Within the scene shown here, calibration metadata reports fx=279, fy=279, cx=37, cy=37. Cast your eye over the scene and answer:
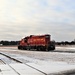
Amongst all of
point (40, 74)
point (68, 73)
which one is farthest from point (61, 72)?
point (40, 74)

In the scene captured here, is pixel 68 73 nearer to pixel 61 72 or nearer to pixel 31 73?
pixel 61 72

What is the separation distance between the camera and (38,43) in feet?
203

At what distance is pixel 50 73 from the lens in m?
14.5

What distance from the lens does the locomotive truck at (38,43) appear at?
192 feet

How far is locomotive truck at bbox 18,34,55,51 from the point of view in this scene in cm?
5847

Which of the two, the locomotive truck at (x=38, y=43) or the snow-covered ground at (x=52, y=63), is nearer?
the snow-covered ground at (x=52, y=63)

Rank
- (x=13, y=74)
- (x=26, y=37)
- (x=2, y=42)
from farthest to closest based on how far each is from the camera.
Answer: (x=2, y=42), (x=26, y=37), (x=13, y=74)

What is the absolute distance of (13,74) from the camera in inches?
558

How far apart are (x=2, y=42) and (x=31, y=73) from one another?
544ft

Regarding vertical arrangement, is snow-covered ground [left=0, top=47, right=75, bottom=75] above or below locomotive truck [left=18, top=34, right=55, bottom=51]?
below

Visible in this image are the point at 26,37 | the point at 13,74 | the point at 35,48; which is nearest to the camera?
the point at 13,74

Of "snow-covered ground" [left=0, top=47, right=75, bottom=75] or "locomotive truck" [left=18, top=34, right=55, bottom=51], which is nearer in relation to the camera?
"snow-covered ground" [left=0, top=47, right=75, bottom=75]

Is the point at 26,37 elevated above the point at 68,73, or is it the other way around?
the point at 26,37

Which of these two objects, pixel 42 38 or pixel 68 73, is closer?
pixel 68 73
